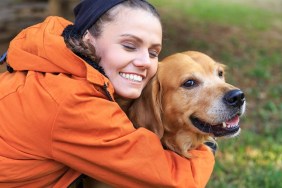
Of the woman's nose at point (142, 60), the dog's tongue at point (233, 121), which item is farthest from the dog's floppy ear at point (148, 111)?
the dog's tongue at point (233, 121)

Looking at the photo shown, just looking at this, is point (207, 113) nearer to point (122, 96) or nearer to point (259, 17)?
point (122, 96)

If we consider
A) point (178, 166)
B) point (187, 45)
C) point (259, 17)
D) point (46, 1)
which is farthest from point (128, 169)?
point (259, 17)

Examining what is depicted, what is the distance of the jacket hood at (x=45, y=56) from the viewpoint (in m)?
2.81

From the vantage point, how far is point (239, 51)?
36.3 feet

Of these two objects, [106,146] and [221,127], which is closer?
[106,146]

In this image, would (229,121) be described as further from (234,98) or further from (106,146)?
(106,146)

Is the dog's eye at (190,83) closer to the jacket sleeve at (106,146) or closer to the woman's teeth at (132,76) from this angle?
the woman's teeth at (132,76)

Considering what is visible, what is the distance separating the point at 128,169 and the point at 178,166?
0.46 meters

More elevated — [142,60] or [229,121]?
[142,60]

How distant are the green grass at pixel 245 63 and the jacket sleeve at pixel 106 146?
217 cm

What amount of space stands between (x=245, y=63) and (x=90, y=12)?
23.9 ft

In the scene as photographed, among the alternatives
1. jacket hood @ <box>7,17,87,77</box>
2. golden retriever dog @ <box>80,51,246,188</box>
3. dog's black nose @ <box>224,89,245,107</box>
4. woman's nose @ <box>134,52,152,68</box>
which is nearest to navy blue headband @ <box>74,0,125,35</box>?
jacket hood @ <box>7,17,87,77</box>

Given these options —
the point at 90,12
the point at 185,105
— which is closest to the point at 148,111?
the point at 185,105

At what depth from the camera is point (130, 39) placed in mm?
3020
